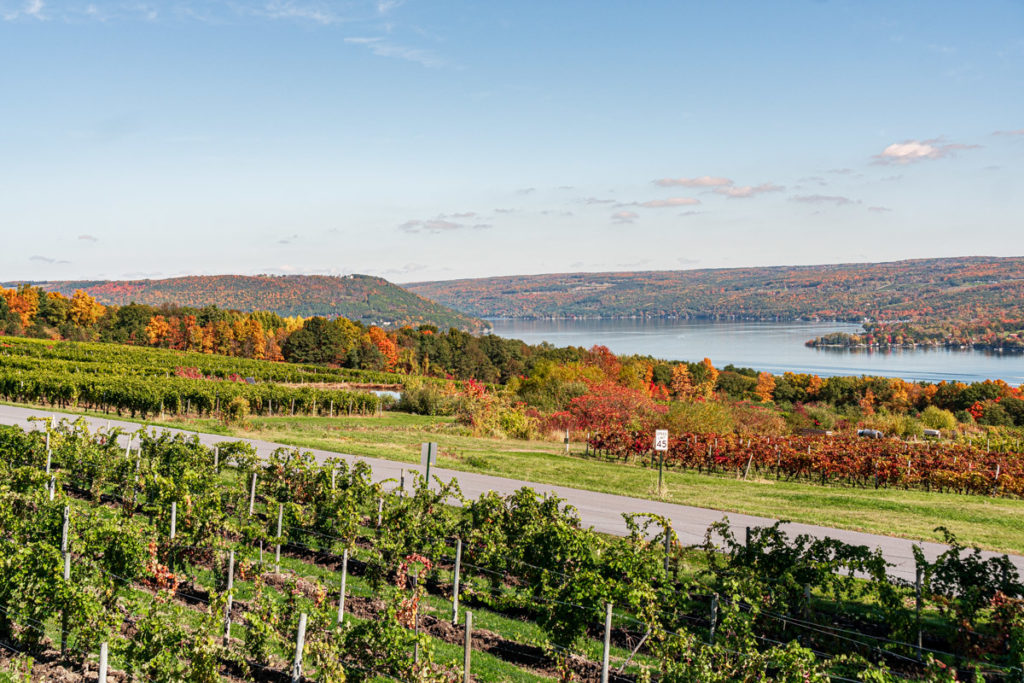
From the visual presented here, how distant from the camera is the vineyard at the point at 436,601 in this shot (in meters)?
6.79

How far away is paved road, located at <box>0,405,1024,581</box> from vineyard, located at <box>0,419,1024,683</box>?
7.85 ft

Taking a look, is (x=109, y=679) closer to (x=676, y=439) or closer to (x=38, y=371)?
(x=676, y=439)

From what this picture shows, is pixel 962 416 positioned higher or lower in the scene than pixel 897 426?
lower

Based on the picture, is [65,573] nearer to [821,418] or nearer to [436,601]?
[436,601]

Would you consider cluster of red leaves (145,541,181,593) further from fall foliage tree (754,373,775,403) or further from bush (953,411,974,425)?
fall foliage tree (754,373,775,403)

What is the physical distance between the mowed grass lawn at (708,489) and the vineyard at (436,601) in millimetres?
4851

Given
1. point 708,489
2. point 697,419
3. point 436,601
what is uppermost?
point 697,419

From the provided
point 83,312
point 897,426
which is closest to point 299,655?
point 897,426

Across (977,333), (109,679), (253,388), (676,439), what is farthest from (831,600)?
(977,333)

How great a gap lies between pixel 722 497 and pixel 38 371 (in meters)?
35.8

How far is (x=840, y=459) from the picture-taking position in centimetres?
2470

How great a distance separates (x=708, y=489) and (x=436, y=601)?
40.3 feet

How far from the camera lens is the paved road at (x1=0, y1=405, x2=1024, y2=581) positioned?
1412 centimetres

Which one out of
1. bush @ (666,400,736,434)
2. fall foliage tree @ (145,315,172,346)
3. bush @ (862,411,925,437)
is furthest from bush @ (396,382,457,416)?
fall foliage tree @ (145,315,172,346)
